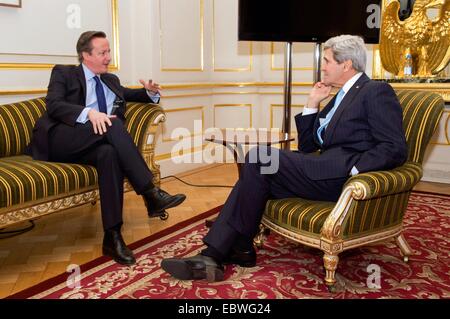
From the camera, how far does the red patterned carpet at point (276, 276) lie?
86.5 inches

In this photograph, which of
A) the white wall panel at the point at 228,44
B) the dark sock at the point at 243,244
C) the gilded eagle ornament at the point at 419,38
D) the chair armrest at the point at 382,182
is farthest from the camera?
the white wall panel at the point at 228,44

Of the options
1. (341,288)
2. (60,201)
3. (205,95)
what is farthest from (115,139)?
(205,95)

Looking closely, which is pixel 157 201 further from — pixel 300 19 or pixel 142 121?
pixel 300 19

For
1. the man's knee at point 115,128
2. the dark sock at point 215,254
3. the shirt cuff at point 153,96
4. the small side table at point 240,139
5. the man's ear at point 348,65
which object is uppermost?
the man's ear at point 348,65

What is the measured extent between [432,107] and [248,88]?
10.6ft

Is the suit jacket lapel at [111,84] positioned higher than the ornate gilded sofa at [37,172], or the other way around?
the suit jacket lapel at [111,84]

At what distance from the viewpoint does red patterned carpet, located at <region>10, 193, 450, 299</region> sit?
2197 mm

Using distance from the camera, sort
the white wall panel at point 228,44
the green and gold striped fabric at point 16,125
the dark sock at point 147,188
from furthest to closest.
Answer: the white wall panel at point 228,44 → the green and gold striped fabric at point 16,125 → the dark sock at point 147,188

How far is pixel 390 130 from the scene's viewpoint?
2182 millimetres

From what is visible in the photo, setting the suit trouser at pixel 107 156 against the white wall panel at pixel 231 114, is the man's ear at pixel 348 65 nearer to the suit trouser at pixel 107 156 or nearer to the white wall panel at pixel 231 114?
the suit trouser at pixel 107 156

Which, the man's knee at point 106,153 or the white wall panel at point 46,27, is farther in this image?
the white wall panel at point 46,27

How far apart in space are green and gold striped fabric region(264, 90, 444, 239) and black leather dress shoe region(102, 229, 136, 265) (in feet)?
2.52

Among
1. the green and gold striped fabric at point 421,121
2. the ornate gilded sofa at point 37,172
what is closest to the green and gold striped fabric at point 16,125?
the ornate gilded sofa at point 37,172

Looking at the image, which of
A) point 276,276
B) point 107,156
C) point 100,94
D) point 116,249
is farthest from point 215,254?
point 100,94
